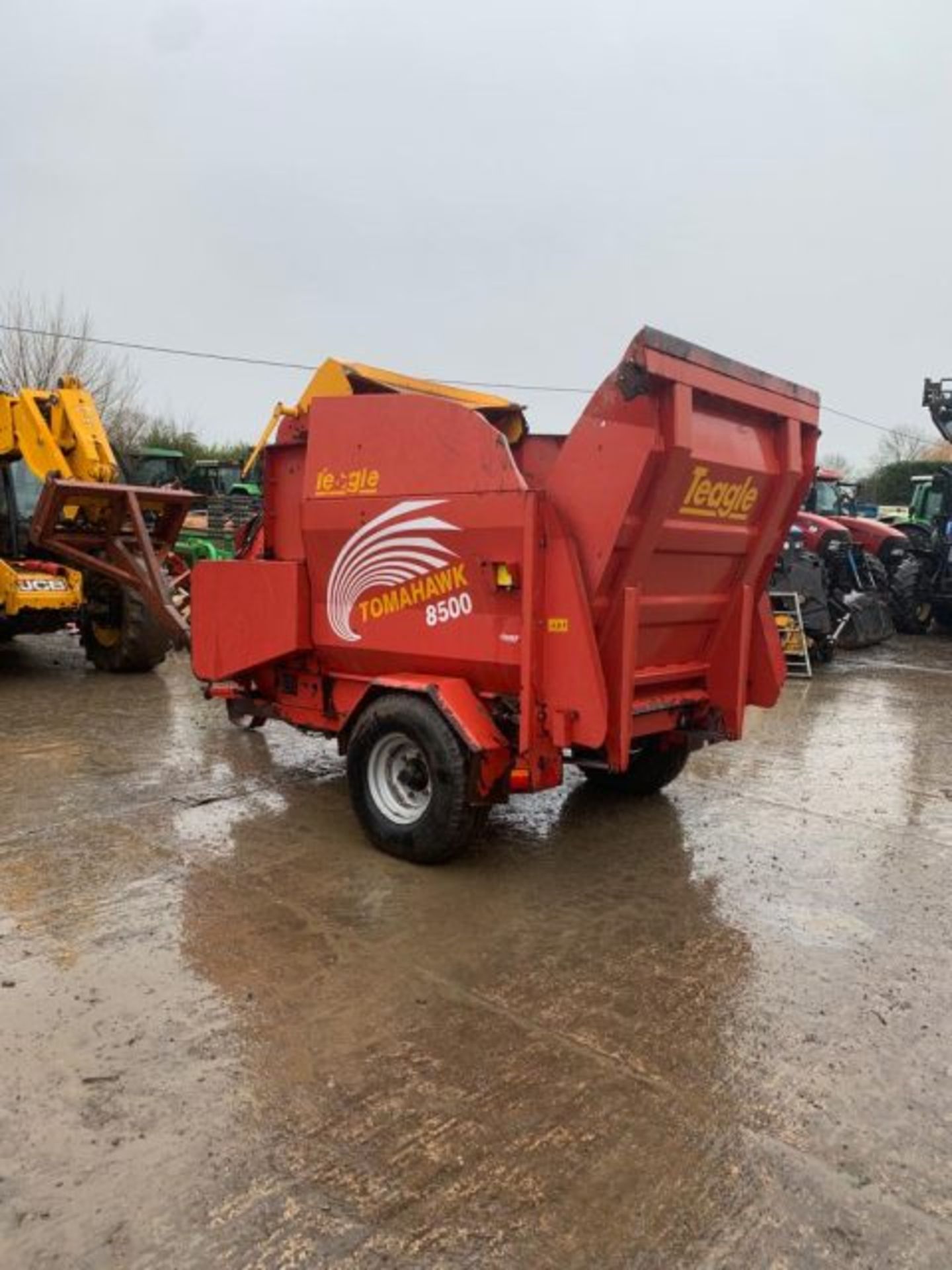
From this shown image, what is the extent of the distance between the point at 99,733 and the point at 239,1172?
5049mm

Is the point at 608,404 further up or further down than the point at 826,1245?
further up

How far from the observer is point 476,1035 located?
3.00 m

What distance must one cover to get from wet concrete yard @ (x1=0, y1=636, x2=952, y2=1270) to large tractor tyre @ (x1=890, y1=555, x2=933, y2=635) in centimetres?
1042

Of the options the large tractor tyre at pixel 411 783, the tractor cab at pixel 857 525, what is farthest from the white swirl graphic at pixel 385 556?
the tractor cab at pixel 857 525

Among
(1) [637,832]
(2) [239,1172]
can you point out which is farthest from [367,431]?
(2) [239,1172]

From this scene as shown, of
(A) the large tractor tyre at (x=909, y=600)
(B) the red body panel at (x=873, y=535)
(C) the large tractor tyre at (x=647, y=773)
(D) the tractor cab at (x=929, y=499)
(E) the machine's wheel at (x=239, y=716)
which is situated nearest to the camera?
(C) the large tractor tyre at (x=647, y=773)

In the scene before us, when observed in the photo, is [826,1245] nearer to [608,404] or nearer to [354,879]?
[354,879]

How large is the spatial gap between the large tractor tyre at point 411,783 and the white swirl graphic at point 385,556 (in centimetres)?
55

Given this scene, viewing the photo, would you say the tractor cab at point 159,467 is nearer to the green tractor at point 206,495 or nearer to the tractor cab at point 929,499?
the green tractor at point 206,495

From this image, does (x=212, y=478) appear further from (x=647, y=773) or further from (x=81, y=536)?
(x=647, y=773)

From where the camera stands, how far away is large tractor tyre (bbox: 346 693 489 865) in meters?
4.18

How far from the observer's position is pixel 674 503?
13.2 feet

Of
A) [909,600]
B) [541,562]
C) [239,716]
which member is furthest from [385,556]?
[909,600]

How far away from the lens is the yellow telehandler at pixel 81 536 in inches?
344
